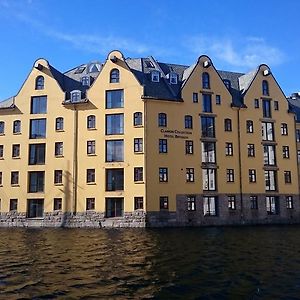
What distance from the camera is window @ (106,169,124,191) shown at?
163 ft

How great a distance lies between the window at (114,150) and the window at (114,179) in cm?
161

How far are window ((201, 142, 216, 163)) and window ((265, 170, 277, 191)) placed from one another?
892cm

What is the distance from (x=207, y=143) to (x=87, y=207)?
18680 millimetres

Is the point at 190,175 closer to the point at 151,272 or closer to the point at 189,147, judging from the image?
the point at 189,147

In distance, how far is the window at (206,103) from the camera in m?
53.3

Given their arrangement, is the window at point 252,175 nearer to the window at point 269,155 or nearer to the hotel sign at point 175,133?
the window at point 269,155

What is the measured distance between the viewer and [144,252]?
77.0ft

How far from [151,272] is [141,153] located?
106 ft

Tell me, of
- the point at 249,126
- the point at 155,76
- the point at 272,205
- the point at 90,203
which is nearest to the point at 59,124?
the point at 90,203

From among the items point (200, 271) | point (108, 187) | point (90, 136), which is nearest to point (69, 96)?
point (90, 136)

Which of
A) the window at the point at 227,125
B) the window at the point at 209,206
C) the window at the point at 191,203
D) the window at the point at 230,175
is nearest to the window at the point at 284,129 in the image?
the window at the point at 227,125

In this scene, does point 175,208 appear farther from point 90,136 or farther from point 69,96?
point 69,96

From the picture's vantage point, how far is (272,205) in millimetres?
54188

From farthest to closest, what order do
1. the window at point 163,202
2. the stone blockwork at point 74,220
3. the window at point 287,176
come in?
the window at point 287,176 < the window at point 163,202 < the stone blockwork at point 74,220
